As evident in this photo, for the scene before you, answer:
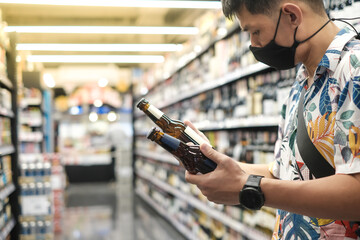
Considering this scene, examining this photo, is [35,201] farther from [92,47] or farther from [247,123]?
[92,47]

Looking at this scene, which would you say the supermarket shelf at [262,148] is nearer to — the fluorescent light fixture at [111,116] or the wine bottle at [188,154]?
the wine bottle at [188,154]

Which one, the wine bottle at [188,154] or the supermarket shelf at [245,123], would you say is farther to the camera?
the supermarket shelf at [245,123]

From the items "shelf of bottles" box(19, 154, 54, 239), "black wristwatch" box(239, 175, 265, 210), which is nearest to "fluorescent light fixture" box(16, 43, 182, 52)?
"shelf of bottles" box(19, 154, 54, 239)

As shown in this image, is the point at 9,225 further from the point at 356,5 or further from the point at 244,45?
the point at 356,5

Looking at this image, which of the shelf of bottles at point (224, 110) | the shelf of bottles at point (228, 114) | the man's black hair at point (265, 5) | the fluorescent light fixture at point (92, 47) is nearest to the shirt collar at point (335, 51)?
the man's black hair at point (265, 5)

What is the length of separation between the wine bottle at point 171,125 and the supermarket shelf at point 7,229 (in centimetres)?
264

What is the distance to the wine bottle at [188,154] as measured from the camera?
1.37 meters

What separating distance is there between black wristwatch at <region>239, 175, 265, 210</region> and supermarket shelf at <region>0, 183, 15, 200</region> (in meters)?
3.14

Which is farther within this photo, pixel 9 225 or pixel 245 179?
pixel 9 225

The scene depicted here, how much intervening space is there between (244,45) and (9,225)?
3138 millimetres

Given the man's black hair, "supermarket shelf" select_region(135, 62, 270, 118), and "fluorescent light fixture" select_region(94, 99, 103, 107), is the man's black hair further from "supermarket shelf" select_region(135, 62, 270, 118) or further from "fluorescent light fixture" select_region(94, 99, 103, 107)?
"fluorescent light fixture" select_region(94, 99, 103, 107)

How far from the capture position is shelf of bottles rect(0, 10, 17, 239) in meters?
4.06

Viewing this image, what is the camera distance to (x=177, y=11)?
36.4 feet

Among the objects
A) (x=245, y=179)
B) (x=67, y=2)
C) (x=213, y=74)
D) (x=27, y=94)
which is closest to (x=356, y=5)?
(x=245, y=179)
